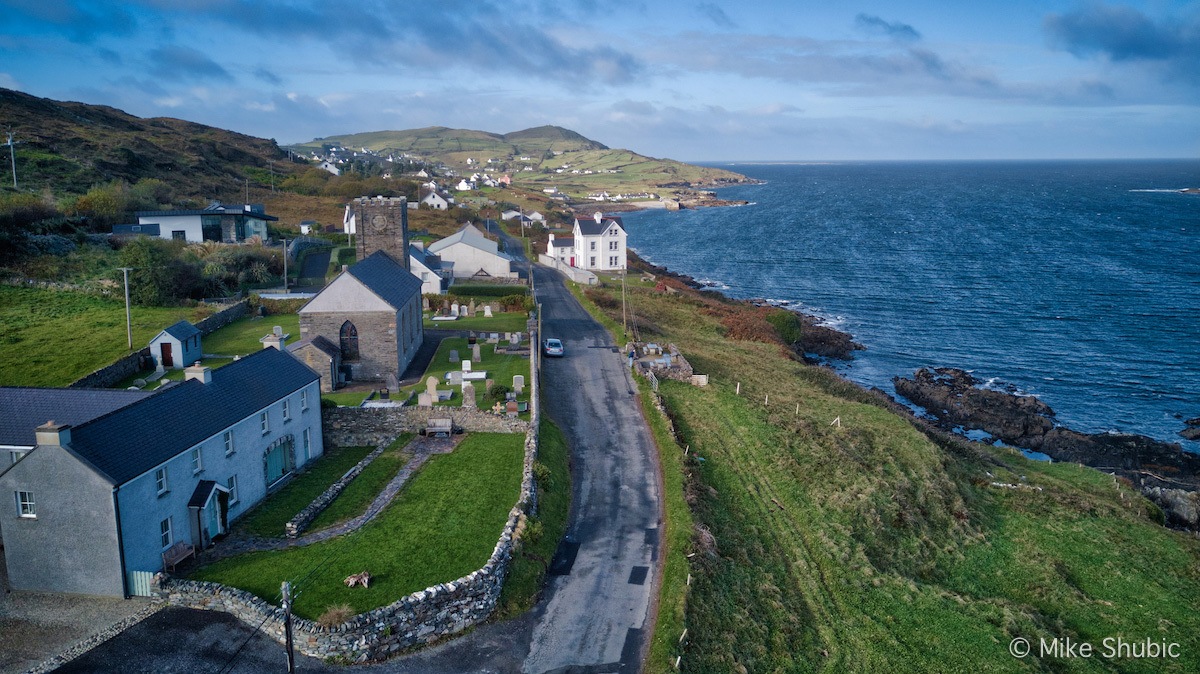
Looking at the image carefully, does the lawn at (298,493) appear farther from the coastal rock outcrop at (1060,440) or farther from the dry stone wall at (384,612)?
the coastal rock outcrop at (1060,440)

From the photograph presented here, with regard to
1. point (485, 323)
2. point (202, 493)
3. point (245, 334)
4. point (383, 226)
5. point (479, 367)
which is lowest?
point (202, 493)

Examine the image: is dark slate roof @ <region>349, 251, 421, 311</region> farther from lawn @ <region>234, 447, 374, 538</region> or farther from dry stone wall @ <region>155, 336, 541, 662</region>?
dry stone wall @ <region>155, 336, 541, 662</region>

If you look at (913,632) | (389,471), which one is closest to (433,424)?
(389,471)

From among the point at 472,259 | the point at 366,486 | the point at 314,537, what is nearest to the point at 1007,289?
the point at 472,259

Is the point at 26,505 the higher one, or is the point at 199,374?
the point at 199,374

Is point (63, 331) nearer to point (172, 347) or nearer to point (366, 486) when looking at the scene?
point (172, 347)

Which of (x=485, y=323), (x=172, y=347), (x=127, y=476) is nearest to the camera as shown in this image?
(x=127, y=476)

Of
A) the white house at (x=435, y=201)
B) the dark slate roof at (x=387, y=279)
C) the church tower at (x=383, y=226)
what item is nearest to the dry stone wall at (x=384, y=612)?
the dark slate roof at (x=387, y=279)
